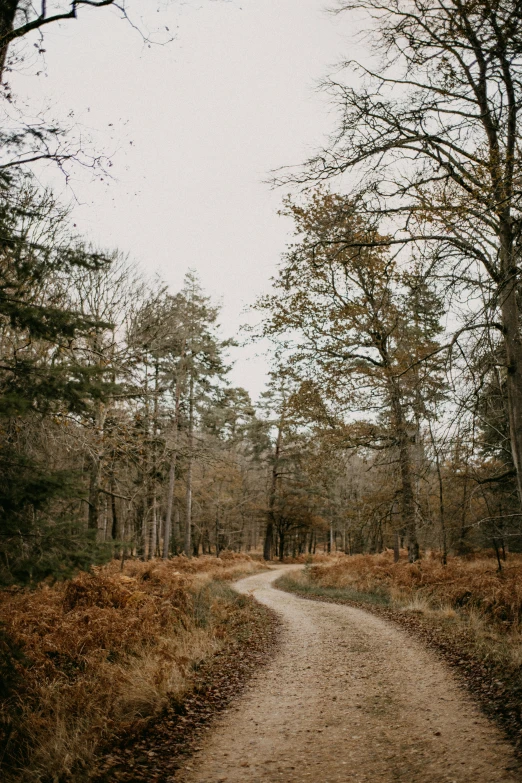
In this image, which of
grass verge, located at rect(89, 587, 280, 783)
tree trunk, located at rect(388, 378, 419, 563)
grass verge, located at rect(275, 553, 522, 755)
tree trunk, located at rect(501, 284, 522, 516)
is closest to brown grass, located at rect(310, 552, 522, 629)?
grass verge, located at rect(275, 553, 522, 755)

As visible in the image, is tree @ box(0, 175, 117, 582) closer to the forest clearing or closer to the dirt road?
the forest clearing

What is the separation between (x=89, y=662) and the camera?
19.7 ft

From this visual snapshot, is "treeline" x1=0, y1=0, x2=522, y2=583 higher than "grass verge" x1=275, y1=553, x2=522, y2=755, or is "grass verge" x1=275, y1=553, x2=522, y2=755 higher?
"treeline" x1=0, y1=0, x2=522, y2=583

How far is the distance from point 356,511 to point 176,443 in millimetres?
7340

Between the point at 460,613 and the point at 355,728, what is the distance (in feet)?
17.7

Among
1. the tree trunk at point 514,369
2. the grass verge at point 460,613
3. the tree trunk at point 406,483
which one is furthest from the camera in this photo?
the tree trunk at point 406,483

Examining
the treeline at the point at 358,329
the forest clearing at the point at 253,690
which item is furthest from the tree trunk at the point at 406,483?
the forest clearing at the point at 253,690

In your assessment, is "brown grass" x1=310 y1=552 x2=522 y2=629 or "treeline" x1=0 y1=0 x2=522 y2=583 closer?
"treeline" x1=0 y1=0 x2=522 y2=583

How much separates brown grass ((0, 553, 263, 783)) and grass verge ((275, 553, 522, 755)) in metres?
3.54

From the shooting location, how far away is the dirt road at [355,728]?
3803 millimetres

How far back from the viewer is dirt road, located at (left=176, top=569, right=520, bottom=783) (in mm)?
3803

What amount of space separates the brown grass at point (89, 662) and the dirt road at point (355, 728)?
0.96 m

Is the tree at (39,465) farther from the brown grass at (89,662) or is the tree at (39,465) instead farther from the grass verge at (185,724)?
the grass verge at (185,724)

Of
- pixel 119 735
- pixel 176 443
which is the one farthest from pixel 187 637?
pixel 176 443
